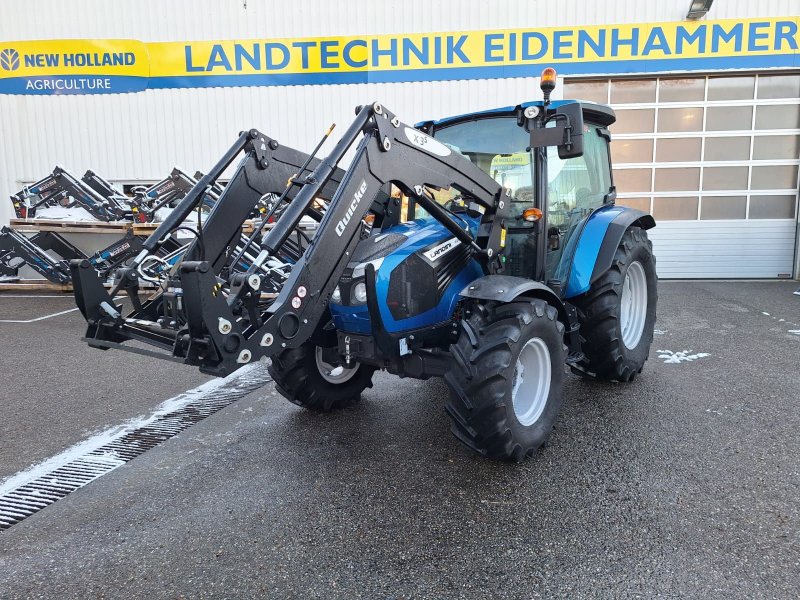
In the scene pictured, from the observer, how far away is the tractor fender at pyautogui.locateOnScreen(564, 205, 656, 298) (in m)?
4.18

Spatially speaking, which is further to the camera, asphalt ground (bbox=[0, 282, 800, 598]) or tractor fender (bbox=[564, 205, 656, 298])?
tractor fender (bbox=[564, 205, 656, 298])

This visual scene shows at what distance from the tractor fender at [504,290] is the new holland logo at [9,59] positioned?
40.8 feet

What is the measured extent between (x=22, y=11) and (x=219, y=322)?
1257cm

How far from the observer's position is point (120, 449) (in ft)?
12.4

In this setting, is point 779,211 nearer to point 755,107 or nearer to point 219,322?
point 755,107

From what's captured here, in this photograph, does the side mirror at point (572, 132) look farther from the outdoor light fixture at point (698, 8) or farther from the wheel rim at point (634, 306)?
the outdoor light fixture at point (698, 8)

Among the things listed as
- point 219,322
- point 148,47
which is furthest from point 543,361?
point 148,47

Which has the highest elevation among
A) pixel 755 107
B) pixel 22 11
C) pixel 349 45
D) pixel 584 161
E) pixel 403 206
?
pixel 22 11

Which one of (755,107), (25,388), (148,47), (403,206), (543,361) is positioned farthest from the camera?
(148,47)

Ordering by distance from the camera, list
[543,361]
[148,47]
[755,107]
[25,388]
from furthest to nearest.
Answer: [148,47], [755,107], [25,388], [543,361]

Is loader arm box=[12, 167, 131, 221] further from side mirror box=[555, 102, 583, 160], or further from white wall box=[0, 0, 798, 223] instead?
side mirror box=[555, 102, 583, 160]

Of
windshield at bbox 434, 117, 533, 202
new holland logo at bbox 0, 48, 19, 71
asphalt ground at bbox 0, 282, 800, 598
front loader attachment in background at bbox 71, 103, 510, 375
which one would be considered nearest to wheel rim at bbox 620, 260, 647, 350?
asphalt ground at bbox 0, 282, 800, 598

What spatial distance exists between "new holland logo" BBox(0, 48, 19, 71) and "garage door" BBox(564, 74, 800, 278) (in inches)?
425

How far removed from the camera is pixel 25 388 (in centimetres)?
505
